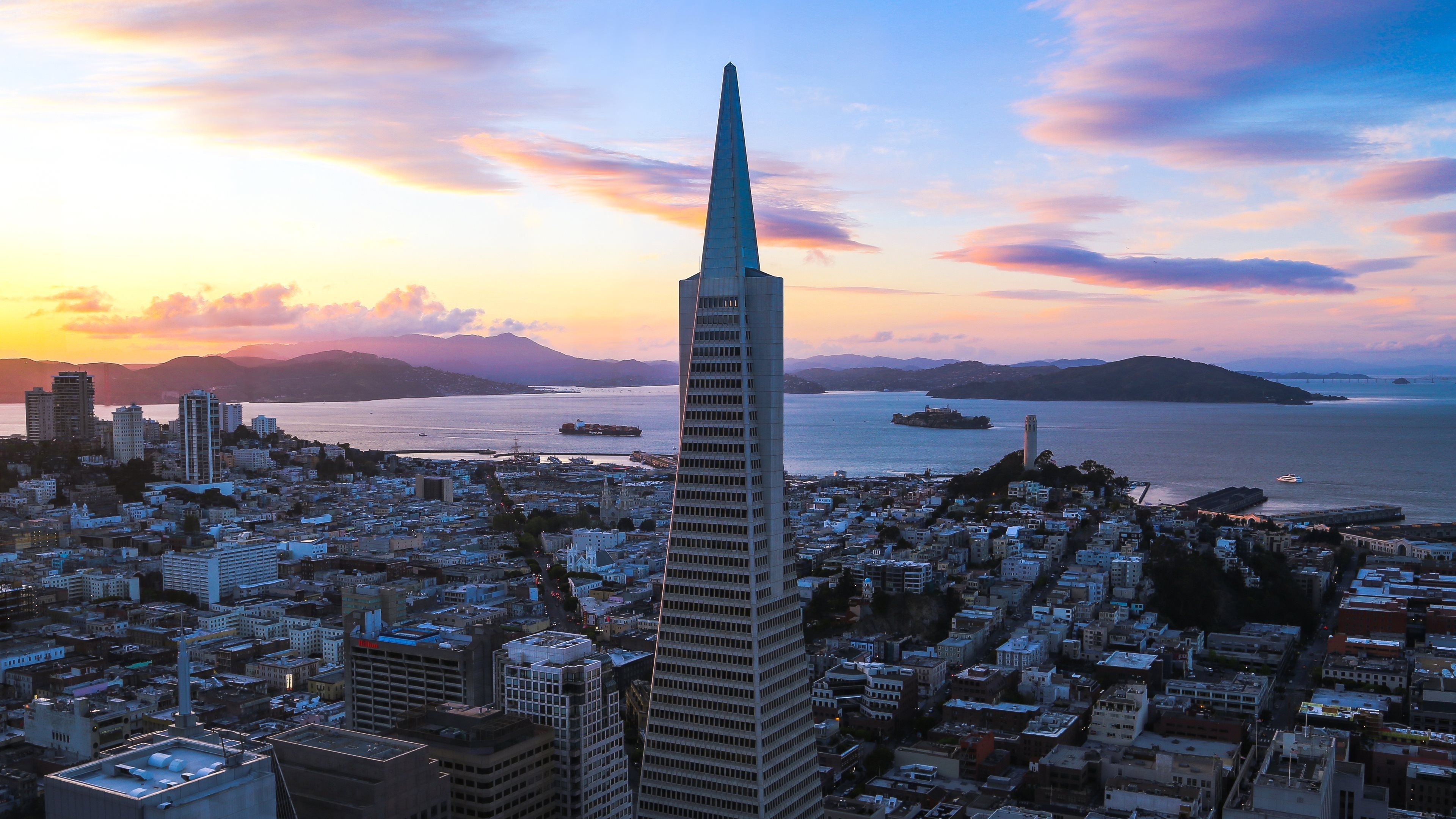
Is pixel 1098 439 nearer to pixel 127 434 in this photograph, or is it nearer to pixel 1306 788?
pixel 127 434

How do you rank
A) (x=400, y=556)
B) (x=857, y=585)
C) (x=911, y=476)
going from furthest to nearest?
(x=911, y=476)
(x=400, y=556)
(x=857, y=585)

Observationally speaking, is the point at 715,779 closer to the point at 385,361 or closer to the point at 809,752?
the point at 809,752

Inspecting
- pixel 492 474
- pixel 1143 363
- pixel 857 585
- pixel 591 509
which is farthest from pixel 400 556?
pixel 1143 363

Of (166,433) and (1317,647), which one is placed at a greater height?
(166,433)

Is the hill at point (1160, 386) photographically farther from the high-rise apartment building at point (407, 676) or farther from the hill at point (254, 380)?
the high-rise apartment building at point (407, 676)

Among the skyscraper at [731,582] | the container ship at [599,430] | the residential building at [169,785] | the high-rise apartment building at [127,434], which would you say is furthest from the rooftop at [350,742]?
the container ship at [599,430]

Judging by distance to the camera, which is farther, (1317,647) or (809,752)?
(1317,647)

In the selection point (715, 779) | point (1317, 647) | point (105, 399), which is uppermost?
point (105, 399)
